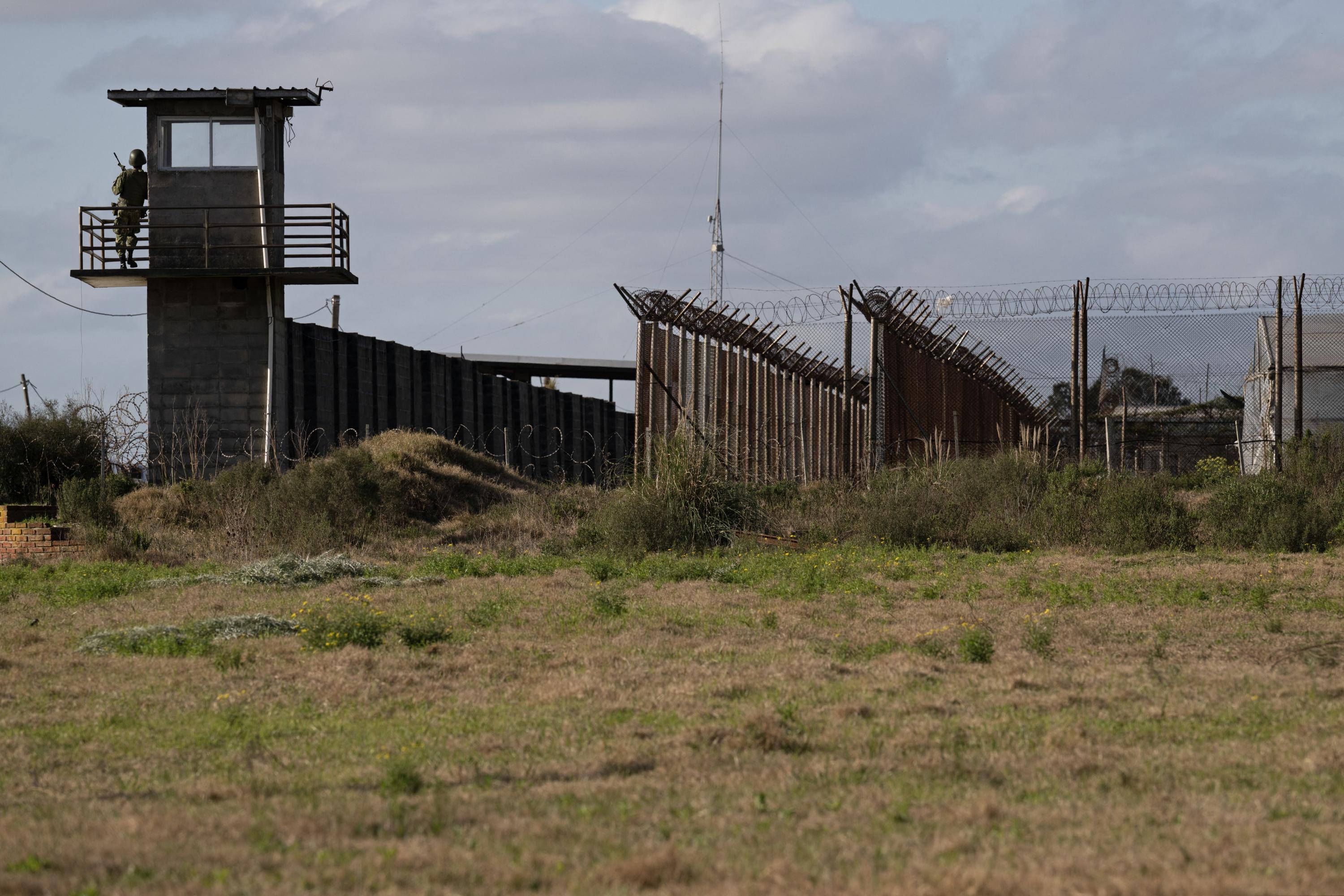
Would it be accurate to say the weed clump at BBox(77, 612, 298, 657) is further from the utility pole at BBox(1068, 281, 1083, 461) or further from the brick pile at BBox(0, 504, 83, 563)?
the utility pole at BBox(1068, 281, 1083, 461)

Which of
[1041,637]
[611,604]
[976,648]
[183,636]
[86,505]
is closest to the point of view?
[976,648]

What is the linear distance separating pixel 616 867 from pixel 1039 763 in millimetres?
2439

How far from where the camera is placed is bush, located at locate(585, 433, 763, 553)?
1692cm

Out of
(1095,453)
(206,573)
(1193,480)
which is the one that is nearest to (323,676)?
(206,573)

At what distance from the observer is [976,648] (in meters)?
8.84

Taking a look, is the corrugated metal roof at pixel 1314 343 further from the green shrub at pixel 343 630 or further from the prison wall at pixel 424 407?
the green shrub at pixel 343 630

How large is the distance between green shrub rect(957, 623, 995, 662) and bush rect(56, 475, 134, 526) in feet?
42.4

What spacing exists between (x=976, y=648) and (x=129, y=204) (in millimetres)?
19045

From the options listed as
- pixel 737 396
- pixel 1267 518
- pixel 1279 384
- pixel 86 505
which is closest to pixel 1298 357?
pixel 1279 384

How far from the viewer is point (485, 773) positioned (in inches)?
236

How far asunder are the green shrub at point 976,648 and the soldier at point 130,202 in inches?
715

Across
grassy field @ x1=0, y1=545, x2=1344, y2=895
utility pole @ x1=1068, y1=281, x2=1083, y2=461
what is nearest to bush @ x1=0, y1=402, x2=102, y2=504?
grassy field @ x1=0, y1=545, x2=1344, y2=895

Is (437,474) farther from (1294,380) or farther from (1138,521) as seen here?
(1294,380)

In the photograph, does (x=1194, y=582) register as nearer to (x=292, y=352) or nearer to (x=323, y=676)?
(x=323, y=676)
